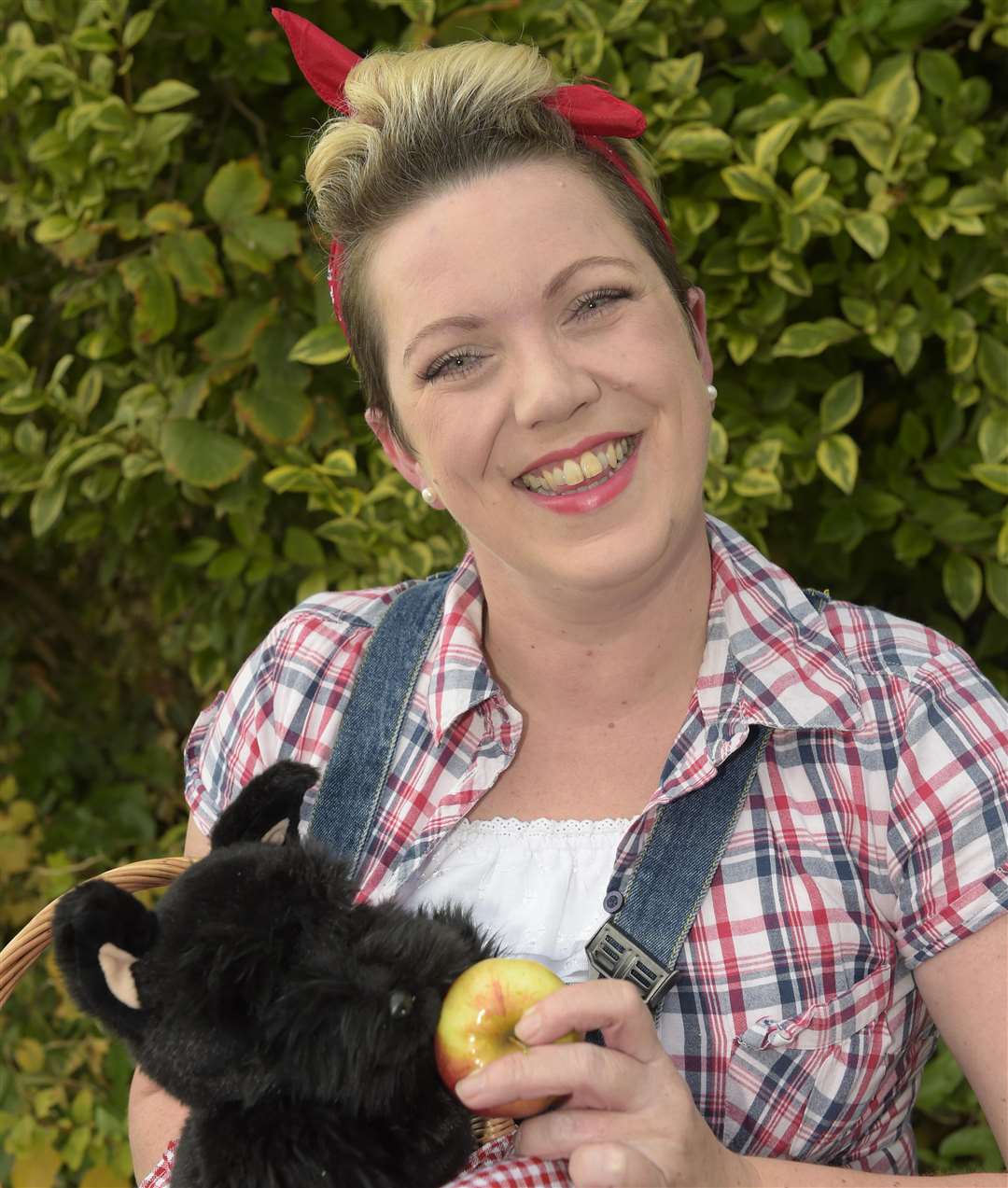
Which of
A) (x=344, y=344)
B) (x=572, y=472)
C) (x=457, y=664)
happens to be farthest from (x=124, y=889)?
(x=344, y=344)

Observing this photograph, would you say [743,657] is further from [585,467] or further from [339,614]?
[339,614]

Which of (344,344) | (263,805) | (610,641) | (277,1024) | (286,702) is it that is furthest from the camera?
(344,344)

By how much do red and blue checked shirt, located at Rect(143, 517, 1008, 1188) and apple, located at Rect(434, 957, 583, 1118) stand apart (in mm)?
333

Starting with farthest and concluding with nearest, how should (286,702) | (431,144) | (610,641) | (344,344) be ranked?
1. (344,344)
2. (286,702)
3. (610,641)
4. (431,144)

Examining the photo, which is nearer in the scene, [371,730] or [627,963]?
[627,963]

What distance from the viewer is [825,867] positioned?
4.31 ft

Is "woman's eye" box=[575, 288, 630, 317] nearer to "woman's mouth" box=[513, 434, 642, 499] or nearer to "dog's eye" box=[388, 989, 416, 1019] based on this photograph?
"woman's mouth" box=[513, 434, 642, 499]

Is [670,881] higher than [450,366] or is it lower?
lower

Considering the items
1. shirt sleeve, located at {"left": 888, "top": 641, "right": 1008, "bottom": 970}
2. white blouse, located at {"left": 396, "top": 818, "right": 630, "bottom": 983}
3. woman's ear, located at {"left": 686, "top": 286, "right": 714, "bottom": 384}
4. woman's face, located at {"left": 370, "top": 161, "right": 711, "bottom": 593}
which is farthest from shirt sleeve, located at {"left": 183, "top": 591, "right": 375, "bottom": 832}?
shirt sleeve, located at {"left": 888, "top": 641, "right": 1008, "bottom": 970}

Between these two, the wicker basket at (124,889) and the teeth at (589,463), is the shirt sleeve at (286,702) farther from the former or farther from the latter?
the teeth at (589,463)

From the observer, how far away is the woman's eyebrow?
1.30m

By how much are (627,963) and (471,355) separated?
67 cm

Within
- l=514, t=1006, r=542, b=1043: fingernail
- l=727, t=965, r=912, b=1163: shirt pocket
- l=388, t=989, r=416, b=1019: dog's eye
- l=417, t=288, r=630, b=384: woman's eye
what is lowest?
l=727, t=965, r=912, b=1163: shirt pocket

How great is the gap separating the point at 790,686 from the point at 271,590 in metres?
1.38
